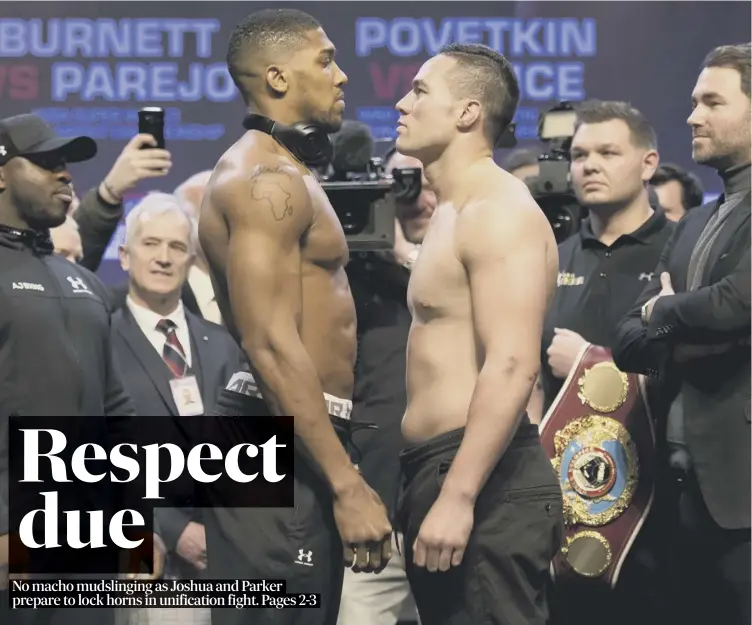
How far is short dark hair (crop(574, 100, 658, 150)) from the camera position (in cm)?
331

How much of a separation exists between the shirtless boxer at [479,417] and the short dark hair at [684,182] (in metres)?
1.63

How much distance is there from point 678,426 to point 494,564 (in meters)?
0.88

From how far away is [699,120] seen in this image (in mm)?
3061

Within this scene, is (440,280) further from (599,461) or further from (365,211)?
(599,461)

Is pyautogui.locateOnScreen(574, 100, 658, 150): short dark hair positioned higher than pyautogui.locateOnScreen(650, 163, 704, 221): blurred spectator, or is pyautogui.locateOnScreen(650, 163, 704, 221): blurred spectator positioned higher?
pyautogui.locateOnScreen(574, 100, 658, 150): short dark hair

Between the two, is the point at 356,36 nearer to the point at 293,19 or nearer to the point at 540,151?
the point at 540,151

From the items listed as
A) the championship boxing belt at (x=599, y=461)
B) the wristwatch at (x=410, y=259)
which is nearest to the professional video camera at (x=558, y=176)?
the wristwatch at (x=410, y=259)

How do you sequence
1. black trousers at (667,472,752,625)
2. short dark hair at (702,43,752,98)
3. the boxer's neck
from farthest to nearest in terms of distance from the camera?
short dark hair at (702,43,752,98), black trousers at (667,472,752,625), the boxer's neck

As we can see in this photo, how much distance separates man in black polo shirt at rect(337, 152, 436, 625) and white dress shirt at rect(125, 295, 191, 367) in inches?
19.2

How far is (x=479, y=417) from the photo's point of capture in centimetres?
218

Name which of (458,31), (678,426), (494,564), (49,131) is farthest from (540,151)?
(494,564)

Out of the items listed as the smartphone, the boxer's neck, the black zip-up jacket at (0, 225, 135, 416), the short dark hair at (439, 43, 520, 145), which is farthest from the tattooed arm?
the smartphone

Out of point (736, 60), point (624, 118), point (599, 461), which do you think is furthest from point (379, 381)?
point (736, 60)

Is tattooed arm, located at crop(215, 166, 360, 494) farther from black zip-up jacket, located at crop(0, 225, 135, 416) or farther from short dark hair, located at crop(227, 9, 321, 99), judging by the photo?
black zip-up jacket, located at crop(0, 225, 135, 416)
